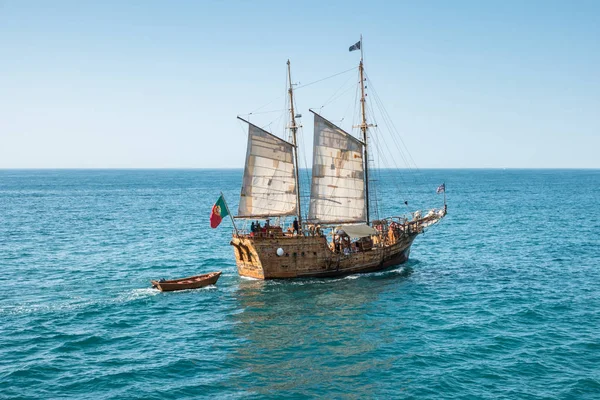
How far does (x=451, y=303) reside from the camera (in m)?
40.4

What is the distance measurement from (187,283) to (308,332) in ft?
44.1

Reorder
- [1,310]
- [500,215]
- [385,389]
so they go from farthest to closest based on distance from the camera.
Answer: [500,215]
[1,310]
[385,389]

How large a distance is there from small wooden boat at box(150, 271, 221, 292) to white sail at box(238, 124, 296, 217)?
6.41m

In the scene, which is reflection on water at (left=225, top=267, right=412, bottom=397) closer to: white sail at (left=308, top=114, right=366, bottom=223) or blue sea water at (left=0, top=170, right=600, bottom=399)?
blue sea water at (left=0, top=170, right=600, bottom=399)

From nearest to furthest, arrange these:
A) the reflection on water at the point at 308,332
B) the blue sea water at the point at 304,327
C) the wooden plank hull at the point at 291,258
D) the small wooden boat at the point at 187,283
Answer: the blue sea water at the point at 304,327, the reflection on water at the point at 308,332, the small wooden boat at the point at 187,283, the wooden plank hull at the point at 291,258

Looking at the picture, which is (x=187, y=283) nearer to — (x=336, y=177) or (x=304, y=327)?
(x=304, y=327)

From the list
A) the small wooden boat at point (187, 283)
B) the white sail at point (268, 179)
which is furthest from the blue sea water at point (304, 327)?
the white sail at point (268, 179)

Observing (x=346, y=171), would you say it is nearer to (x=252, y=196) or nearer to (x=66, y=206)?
(x=252, y=196)

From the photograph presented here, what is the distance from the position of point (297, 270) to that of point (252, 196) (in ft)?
24.8

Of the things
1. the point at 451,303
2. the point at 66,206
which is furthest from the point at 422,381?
the point at 66,206

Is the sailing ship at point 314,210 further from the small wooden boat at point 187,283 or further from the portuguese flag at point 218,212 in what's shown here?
the small wooden boat at point 187,283

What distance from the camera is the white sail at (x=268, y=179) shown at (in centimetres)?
4766

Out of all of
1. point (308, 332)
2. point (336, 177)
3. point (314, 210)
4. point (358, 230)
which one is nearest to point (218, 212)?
point (314, 210)

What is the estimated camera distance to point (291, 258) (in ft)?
153
